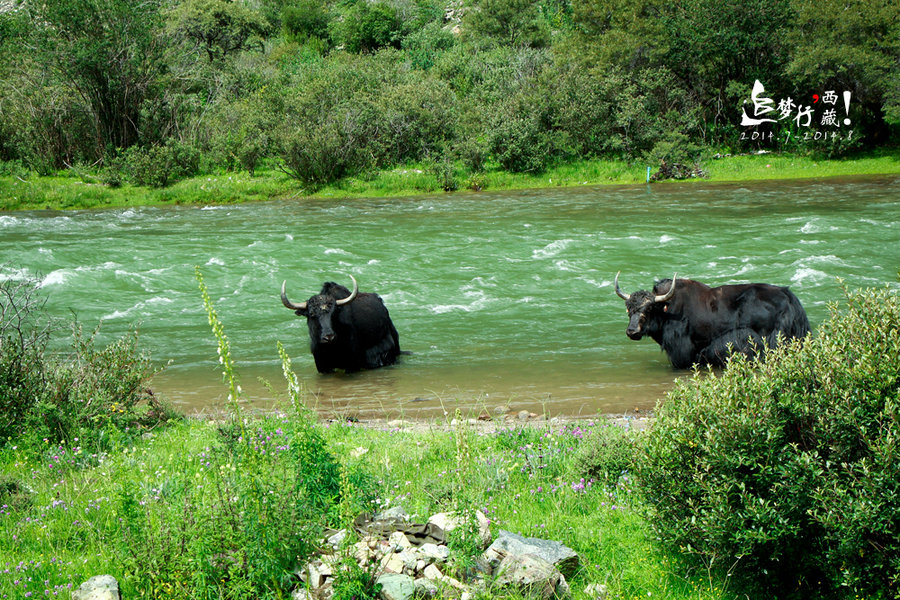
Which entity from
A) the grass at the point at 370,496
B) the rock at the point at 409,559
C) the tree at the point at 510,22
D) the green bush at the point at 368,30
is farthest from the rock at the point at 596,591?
the green bush at the point at 368,30

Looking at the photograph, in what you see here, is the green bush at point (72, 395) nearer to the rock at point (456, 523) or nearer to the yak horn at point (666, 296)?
the rock at point (456, 523)

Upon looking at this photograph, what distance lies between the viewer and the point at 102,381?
7551 mm

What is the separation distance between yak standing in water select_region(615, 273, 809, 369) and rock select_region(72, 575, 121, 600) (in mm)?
8447

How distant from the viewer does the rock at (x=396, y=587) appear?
407cm

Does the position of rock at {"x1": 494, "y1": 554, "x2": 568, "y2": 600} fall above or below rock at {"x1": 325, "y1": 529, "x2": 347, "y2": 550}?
below

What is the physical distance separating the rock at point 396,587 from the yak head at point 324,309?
25.0 ft

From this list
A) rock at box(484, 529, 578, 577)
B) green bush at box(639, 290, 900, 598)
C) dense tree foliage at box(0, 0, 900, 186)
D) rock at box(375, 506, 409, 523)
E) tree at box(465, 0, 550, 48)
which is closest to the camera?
green bush at box(639, 290, 900, 598)

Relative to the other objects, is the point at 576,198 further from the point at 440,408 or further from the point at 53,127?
the point at 53,127

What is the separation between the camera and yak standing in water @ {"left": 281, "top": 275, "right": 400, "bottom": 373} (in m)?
12.1

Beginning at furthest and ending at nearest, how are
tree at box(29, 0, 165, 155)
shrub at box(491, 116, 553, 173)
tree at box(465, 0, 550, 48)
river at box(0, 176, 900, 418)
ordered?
tree at box(465, 0, 550, 48), shrub at box(491, 116, 553, 173), tree at box(29, 0, 165, 155), river at box(0, 176, 900, 418)

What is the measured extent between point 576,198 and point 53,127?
22.7 metres

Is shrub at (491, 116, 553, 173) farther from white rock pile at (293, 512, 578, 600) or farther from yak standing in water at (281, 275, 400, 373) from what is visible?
white rock pile at (293, 512, 578, 600)

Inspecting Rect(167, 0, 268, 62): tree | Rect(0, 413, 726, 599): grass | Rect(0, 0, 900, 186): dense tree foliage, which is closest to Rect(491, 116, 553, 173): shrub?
Rect(0, 0, 900, 186): dense tree foliage

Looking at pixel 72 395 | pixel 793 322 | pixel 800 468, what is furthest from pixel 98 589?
pixel 793 322
